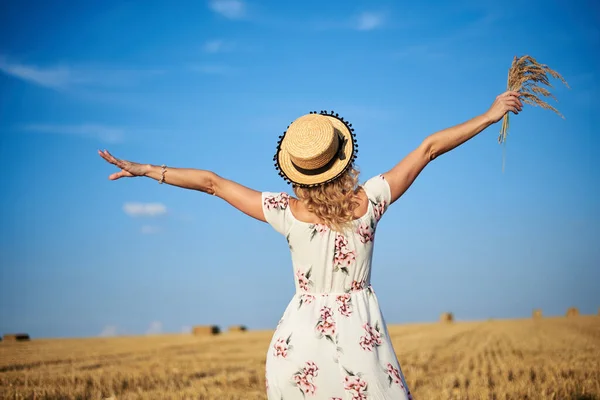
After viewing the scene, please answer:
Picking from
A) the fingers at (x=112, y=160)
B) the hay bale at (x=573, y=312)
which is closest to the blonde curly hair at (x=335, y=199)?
the fingers at (x=112, y=160)

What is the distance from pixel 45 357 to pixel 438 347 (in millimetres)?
9088

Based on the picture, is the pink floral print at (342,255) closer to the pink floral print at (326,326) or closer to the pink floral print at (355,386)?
the pink floral print at (326,326)

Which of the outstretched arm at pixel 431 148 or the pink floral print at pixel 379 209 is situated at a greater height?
the outstretched arm at pixel 431 148

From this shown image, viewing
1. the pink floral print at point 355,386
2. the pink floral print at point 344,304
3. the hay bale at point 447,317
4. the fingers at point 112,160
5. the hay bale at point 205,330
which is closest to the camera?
the pink floral print at point 355,386

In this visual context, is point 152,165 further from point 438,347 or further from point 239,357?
point 438,347

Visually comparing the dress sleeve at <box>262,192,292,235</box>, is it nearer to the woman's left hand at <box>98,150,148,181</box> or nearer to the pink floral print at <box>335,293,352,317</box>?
the pink floral print at <box>335,293,352,317</box>

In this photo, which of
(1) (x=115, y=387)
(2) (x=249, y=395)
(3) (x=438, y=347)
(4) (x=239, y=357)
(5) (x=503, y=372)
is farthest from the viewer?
(3) (x=438, y=347)

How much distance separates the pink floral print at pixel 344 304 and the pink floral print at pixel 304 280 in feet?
0.58

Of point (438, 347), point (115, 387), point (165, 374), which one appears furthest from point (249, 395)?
point (438, 347)

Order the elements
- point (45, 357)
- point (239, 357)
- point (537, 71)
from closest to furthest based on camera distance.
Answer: point (537, 71) < point (45, 357) < point (239, 357)

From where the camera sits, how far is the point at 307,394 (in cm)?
377

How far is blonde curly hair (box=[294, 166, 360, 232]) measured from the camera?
12.7ft

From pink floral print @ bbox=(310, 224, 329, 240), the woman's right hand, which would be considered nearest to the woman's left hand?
pink floral print @ bbox=(310, 224, 329, 240)

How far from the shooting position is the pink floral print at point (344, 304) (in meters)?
3.83
